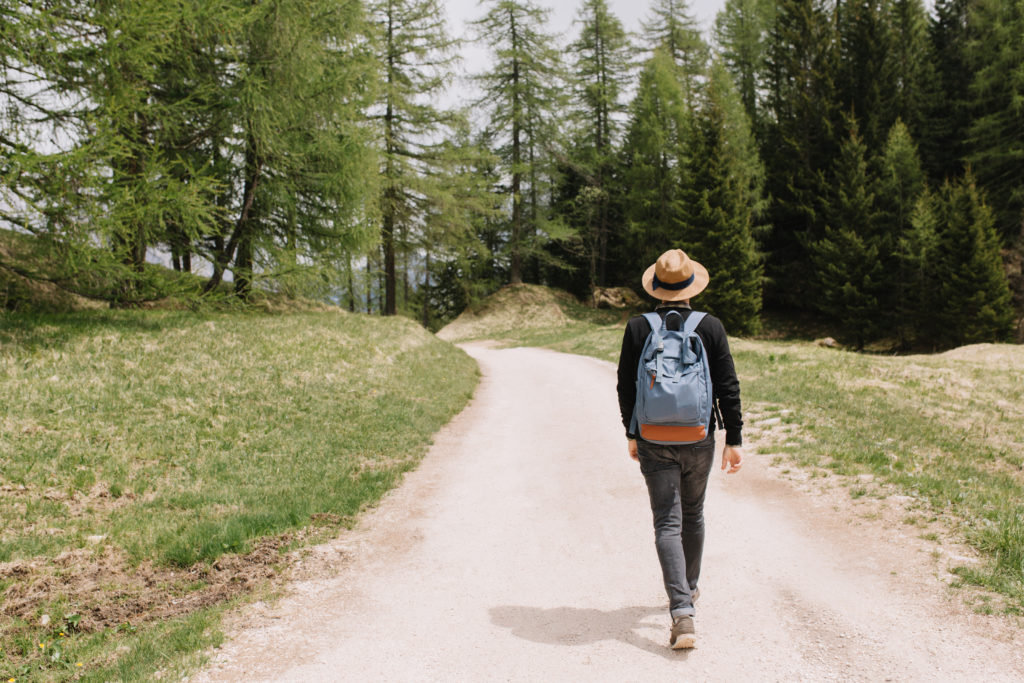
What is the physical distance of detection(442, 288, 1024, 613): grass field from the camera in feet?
17.0

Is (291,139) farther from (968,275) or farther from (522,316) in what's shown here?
(968,275)

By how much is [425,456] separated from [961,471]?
7.08 metres

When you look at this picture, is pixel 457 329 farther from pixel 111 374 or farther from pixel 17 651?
pixel 17 651

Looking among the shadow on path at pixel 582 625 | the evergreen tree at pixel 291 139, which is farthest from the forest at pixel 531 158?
the shadow on path at pixel 582 625

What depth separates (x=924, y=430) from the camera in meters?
9.07

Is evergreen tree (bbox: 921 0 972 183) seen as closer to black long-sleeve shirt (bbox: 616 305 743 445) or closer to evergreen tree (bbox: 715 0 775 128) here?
evergreen tree (bbox: 715 0 775 128)

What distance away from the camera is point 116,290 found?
1088cm

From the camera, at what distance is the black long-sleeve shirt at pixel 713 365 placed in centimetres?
387

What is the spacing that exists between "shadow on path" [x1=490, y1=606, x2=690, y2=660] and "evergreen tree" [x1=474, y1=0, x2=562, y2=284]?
1298 inches

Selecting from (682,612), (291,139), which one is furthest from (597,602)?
(291,139)

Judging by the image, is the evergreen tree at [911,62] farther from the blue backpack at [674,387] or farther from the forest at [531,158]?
the blue backpack at [674,387]

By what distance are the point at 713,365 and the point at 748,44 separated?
145ft

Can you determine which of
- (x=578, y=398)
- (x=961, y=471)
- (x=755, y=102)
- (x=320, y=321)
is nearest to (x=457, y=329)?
(x=320, y=321)

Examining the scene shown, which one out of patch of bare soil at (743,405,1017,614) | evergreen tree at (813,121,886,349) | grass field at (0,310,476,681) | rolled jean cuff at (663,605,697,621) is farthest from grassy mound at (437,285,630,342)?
rolled jean cuff at (663,605,697,621)
